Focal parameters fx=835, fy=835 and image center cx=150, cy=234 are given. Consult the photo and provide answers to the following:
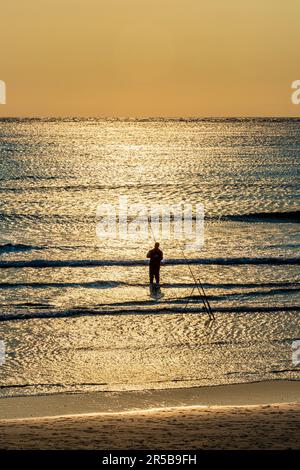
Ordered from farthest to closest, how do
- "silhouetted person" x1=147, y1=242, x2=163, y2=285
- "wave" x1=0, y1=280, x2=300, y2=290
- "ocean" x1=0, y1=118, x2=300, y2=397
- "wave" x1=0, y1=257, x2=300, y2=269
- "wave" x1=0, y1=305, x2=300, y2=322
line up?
"wave" x1=0, y1=257, x2=300, y2=269, "wave" x1=0, y1=280, x2=300, y2=290, "silhouetted person" x1=147, y1=242, x2=163, y2=285, "wave" x1=0, y1=305, x2=300, y2=322, "ocean" x1=0, y1=118, x2=300, y2=397

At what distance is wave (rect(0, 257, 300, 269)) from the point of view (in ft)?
86.6

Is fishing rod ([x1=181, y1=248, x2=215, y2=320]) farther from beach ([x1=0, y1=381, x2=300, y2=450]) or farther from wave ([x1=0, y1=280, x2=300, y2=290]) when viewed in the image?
beach ([x1=0, y1=381, x2=300, y2=450])

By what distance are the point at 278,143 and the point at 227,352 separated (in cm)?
9098

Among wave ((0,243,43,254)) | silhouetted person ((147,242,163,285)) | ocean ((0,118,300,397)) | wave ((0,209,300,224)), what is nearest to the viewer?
ocean ((0,118,300,397))

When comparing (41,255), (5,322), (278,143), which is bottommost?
(5,322)

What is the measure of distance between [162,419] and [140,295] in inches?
424

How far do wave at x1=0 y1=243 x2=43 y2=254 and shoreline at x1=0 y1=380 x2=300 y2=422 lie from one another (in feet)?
51.3

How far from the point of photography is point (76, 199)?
46.0 m

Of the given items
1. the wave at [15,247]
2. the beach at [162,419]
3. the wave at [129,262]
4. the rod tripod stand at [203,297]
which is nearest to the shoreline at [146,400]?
the beach at [162,419]

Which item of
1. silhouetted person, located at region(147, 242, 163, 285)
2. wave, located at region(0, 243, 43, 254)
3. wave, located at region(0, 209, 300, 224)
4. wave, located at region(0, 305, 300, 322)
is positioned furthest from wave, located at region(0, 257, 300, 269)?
wave, located at region(0, 209, 300, 224)

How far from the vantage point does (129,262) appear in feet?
88.0

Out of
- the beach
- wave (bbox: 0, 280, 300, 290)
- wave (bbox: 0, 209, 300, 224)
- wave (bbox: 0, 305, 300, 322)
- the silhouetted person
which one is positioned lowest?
the beach
